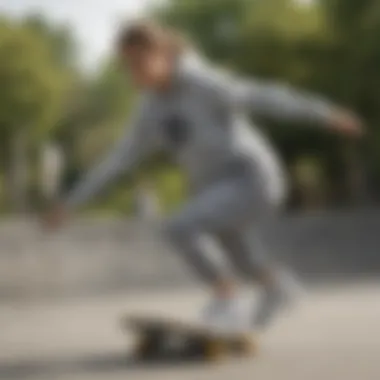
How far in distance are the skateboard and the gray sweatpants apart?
0.21 metres

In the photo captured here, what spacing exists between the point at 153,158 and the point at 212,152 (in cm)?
331

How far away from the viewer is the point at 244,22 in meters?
8.66

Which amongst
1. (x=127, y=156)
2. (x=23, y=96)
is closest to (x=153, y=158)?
(x=23, y=96)

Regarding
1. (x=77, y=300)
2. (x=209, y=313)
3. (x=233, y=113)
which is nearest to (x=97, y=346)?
(x=209, y=313)

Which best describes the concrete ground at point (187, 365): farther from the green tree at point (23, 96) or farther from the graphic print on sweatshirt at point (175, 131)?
the green tree at point (23, 96)

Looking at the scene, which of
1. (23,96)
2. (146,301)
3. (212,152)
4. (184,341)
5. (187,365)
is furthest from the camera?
(23,96)

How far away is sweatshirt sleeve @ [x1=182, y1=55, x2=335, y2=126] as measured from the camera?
326cm

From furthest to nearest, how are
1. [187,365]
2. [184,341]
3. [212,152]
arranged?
[184,341] < [212,152] < [187,365]

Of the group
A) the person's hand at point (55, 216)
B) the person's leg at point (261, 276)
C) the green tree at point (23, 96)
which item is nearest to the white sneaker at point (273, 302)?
the person's leg at point (261, 276)

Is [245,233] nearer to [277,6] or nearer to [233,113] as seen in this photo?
[233,113]

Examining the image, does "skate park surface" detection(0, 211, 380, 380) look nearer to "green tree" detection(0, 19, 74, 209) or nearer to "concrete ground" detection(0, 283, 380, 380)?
"concrete ground" detection(0, 283, 380, 380)

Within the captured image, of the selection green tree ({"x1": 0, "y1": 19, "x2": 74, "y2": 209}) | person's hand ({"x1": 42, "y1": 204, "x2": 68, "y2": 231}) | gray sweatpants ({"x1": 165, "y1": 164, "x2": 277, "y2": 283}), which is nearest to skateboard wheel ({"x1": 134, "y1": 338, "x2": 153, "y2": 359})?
gray sweatpants ({"x1": 165, "y1": 164, "x2": 277, "y2": 283})

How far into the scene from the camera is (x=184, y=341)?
11.5 feet

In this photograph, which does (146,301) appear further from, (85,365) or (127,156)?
(85,365)
